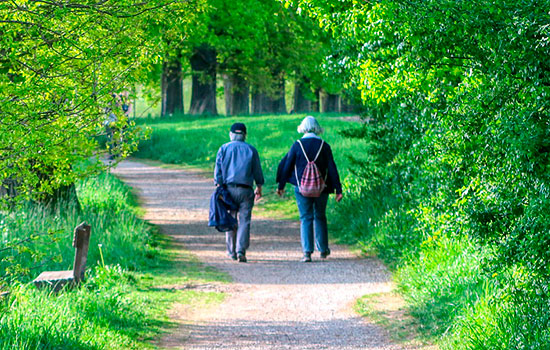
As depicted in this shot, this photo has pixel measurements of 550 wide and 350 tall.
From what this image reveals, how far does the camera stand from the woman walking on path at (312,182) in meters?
10.5

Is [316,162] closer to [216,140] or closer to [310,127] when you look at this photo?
[310,127]

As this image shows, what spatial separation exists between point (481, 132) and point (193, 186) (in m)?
14.1

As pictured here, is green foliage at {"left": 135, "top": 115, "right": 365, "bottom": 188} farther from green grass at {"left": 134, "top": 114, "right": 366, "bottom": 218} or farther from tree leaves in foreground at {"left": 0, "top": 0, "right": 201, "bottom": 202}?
tree leaves in foreground at {"left": 0, "top": 0, "right": 201, "bottom": 202}

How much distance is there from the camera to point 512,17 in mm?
4672

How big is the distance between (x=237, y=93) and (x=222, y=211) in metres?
28.0

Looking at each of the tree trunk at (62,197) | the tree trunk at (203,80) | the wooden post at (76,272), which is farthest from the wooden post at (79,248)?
the tree trunk at (203,80)

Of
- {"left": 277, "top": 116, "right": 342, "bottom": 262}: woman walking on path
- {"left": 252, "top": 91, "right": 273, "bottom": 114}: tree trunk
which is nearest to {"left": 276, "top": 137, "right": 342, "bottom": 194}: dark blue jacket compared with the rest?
{"left": 277, "top": 116, "right": 342, "bottom": 262}: woman walking on path

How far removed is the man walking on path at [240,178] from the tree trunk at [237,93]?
25655mm

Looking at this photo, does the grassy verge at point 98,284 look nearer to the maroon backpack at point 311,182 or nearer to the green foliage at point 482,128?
the maroon backpack at point 311,182

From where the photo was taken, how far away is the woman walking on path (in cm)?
1046

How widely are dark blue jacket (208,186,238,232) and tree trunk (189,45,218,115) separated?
2362 cm

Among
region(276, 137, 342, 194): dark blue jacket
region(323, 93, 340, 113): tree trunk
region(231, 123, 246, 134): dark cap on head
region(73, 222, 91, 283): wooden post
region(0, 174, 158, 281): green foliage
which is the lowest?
region(323, 93, 340, 113): tree trunk

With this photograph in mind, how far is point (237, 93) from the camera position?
38219 mm

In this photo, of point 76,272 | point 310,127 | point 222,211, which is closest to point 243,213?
point 222,211
